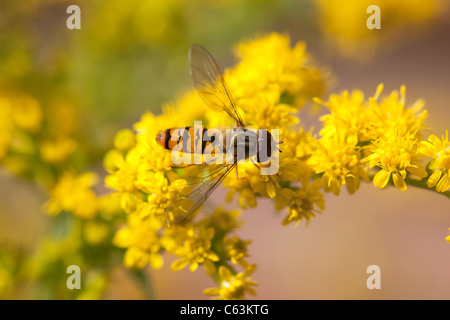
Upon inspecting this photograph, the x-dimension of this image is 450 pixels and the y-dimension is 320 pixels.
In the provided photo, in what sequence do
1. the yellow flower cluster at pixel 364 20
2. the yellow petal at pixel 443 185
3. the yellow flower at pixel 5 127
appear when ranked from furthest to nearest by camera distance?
the yellow flower cluster at pixel 364 20
the yellow flower at pixel 5 127
the yellow petal at pixel 443 185

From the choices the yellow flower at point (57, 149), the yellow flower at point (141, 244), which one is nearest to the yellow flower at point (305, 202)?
the yellow flower at point (141, 244)

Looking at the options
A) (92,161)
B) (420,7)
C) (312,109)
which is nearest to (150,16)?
(92,161)

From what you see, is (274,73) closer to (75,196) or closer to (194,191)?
(194,191)

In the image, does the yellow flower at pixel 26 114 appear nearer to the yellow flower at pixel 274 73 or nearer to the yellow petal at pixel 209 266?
the yellow flower at pixel 274 73

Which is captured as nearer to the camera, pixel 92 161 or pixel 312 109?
pixel 312 109
